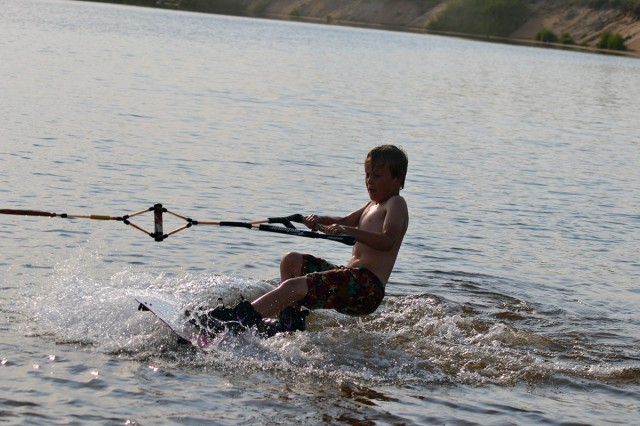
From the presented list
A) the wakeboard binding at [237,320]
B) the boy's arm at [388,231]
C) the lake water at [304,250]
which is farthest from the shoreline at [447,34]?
the wakeboard binding at [237,320]

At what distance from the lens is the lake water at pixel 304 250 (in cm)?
722

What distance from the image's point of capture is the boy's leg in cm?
781

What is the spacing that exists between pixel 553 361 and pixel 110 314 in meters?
3.24

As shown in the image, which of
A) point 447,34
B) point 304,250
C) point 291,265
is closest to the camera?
point 291,265

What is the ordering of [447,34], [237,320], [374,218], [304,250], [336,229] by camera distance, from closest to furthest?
[336,229]
[237,320]
[374,218]
[304,250]
[447,34]

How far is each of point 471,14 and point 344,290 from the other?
102 metres

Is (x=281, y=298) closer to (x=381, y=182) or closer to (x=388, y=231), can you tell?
(x=388, y=231)

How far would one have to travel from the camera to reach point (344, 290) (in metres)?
7.89

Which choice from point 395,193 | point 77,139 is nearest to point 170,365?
point 395,193

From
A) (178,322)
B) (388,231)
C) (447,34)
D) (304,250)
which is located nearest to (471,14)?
(447,34)

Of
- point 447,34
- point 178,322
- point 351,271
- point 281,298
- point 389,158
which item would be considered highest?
point 447,34

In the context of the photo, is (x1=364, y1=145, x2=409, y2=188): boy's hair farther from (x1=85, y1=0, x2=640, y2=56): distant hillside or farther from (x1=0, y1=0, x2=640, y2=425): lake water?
(x1=85, y1=0, x2=640, y2=56): distant hillside

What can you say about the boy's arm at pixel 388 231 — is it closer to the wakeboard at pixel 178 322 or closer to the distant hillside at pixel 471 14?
the wakeboard at pixel 178 322

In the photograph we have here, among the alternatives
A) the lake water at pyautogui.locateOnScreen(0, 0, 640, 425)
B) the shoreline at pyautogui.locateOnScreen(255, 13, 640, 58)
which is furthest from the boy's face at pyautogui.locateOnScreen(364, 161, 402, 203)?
the shoreline at pyautogui.locateOnScreen(255, 13, 640, 58)
